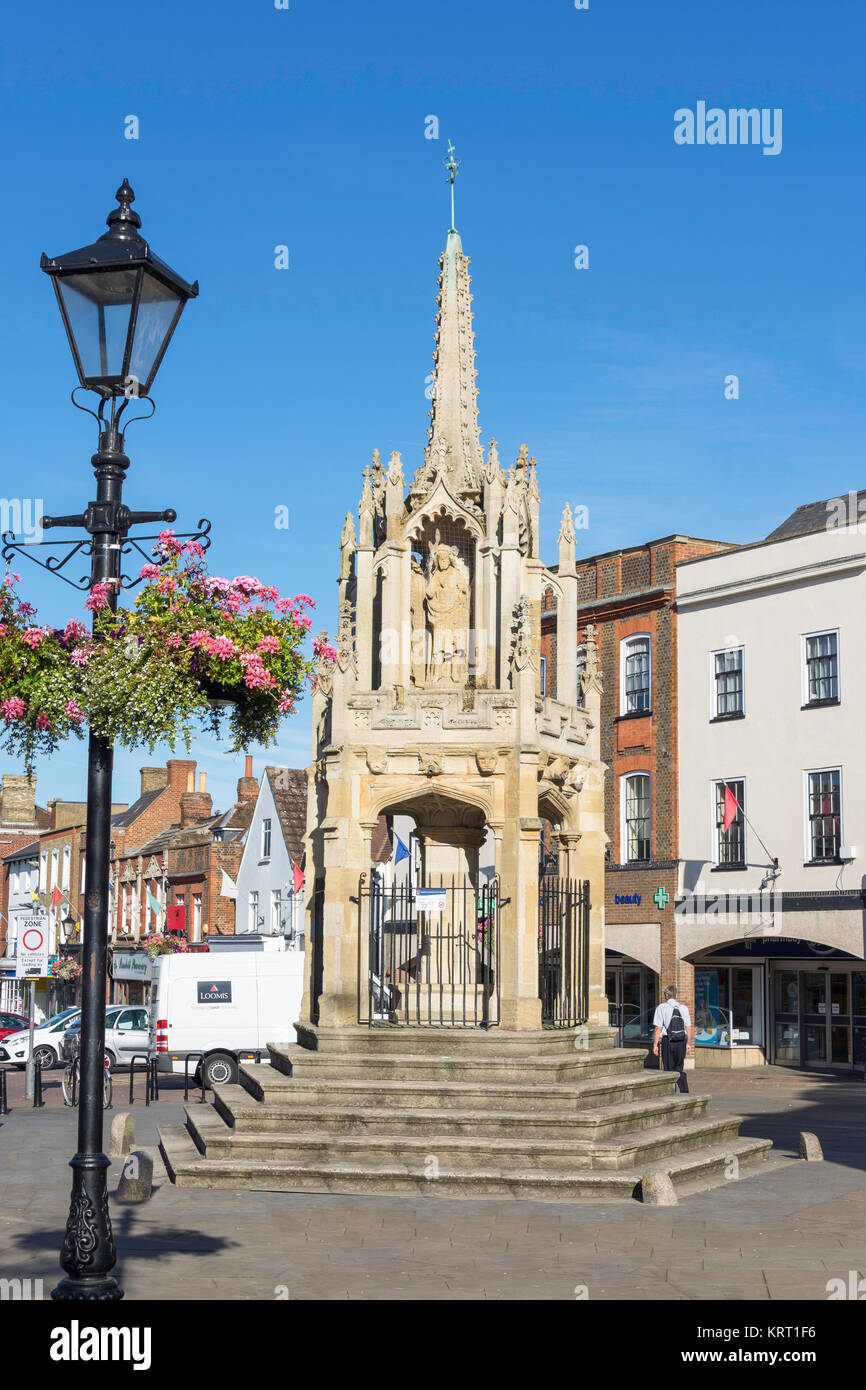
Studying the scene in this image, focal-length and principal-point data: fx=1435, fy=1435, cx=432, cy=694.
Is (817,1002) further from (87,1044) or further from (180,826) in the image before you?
(180,826)

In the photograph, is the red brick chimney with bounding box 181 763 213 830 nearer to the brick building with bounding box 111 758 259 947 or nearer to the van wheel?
the brick building with bounding box 111 758 259 947

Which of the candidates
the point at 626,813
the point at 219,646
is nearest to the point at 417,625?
the point at 219,646

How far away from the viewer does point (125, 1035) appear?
33.4 meters

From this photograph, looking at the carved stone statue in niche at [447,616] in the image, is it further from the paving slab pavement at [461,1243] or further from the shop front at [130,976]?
the shop front at [130,976]

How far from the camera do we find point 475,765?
17.8 m

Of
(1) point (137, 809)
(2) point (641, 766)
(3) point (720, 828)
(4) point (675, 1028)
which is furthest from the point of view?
(1) point (137, 809)

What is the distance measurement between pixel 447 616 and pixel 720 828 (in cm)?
1807

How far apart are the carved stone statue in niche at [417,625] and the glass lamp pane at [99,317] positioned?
11772 mm

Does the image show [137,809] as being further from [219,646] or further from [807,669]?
[219,646]

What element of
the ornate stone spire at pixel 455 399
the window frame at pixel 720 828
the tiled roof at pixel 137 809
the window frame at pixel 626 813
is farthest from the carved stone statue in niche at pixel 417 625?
the tiled roof at pixel 137 809

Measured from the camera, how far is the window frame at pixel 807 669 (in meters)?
32.6

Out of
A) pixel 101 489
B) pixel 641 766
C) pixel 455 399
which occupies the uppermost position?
pixel 455 399

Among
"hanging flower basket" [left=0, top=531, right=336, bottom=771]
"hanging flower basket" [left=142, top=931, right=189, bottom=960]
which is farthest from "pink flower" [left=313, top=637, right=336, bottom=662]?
"hanging flower basket" [left=142, top=931, right=189, bottom=960]

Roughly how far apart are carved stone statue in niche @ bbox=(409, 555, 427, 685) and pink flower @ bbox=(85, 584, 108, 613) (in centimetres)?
1134
